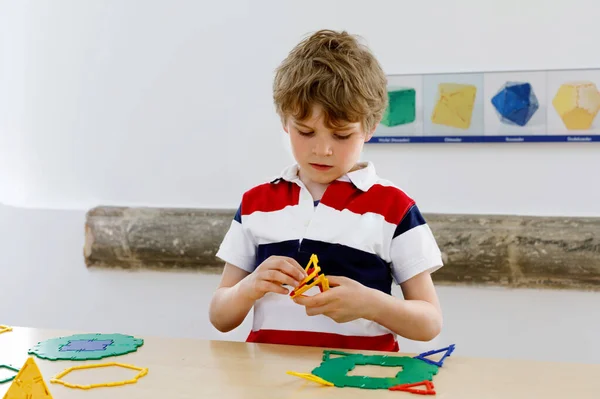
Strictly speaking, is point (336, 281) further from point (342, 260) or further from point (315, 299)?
point (342, 260)

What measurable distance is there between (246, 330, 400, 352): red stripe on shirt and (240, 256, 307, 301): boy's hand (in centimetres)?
13

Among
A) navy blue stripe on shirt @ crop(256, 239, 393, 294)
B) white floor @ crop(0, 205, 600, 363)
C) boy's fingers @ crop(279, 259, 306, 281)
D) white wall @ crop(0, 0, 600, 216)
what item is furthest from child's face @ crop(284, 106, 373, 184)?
white wall @ crop(0, 0, 600, 216)

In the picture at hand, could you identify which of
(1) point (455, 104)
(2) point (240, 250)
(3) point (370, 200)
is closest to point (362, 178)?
(3) point (370, 200)

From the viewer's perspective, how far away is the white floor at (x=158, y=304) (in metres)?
2.40

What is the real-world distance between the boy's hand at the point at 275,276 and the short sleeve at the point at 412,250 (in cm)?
24

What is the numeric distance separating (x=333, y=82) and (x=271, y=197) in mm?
288

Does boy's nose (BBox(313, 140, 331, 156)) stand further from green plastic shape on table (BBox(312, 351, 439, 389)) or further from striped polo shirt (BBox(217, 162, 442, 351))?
green plastic shape on table (BBox(312, 351, 439, 389))

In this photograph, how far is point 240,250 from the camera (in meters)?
1.50

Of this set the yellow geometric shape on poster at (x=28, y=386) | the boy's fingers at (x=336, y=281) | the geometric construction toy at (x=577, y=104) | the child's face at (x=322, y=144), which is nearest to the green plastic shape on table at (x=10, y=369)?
the yellow geometric shape on poster at (x=28, y=386)

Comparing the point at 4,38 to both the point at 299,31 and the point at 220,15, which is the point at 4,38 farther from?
the point at 299,31

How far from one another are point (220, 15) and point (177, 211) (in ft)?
2.52

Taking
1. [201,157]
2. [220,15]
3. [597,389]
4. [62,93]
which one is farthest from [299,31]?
[597,389]

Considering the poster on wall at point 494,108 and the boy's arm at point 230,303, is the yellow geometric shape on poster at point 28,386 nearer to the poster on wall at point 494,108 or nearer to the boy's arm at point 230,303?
the boy's arm at point 230,303

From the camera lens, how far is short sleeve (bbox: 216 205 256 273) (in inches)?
59.0
